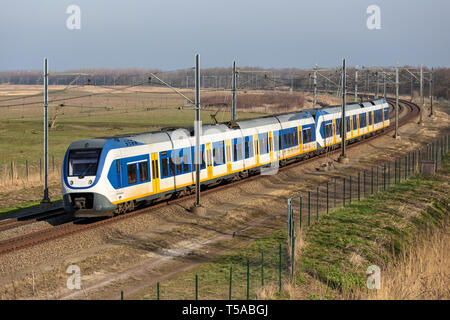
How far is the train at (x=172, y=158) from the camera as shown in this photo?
2566cm

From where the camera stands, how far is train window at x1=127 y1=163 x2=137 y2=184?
27.1m

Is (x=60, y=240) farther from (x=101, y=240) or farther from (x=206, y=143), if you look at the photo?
(x=206, y=143)

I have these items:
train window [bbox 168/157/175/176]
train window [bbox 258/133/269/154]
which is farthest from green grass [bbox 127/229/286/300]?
train window [bbox 258/133/269/154]

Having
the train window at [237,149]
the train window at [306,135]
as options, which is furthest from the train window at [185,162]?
the train window at [306,135]

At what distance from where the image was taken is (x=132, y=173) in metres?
27.3

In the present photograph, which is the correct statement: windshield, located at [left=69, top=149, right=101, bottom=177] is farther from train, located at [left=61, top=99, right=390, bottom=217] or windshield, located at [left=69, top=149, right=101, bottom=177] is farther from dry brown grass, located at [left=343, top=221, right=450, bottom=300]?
dry brown grass, located at [left=343, top=221, right=450, bottom=300]

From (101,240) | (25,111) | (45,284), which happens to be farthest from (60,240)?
(25,111)

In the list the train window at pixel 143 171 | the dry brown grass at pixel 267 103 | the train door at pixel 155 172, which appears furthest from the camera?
the dry brown grass at pixel 267 103

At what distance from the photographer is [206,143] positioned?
1321 inches

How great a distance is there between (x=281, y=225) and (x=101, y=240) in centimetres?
794

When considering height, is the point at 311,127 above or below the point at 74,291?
above

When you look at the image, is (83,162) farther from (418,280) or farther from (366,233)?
(418,280)

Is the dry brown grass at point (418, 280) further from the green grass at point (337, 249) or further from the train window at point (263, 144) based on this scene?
the train window at point (263, 144)

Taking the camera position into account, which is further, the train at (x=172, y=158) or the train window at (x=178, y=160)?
the train window at (x=178, y=160)
